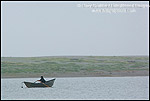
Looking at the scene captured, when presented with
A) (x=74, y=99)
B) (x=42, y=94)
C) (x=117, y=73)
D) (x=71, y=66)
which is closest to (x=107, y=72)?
(x=117, y=73)

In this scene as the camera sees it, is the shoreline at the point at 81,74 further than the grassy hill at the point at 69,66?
No

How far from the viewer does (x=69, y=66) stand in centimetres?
7069

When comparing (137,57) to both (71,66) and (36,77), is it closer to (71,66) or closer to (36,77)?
(71,66)

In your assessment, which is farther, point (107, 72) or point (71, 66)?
point (71, 66)

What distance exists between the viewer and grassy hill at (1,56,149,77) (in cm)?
6376

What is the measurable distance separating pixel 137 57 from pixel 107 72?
2365 centimetres

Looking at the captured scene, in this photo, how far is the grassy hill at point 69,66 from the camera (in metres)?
63.8

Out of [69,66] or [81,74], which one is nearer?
[81,74]

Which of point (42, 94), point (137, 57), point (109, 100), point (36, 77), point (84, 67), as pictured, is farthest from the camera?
point (137, 57)

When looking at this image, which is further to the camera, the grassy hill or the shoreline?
the grassy hill

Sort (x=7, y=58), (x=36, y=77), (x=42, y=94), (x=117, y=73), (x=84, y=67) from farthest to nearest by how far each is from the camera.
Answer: (x=7, y=58)
(x=84, y=67)
(x=117, y=73)
(x=36, y=77)
(x=42, y=94)

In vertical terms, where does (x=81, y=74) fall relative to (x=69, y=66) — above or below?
above

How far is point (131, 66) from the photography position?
71.7 m

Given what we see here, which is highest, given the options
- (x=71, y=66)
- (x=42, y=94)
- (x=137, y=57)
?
(x=42, y=94)
